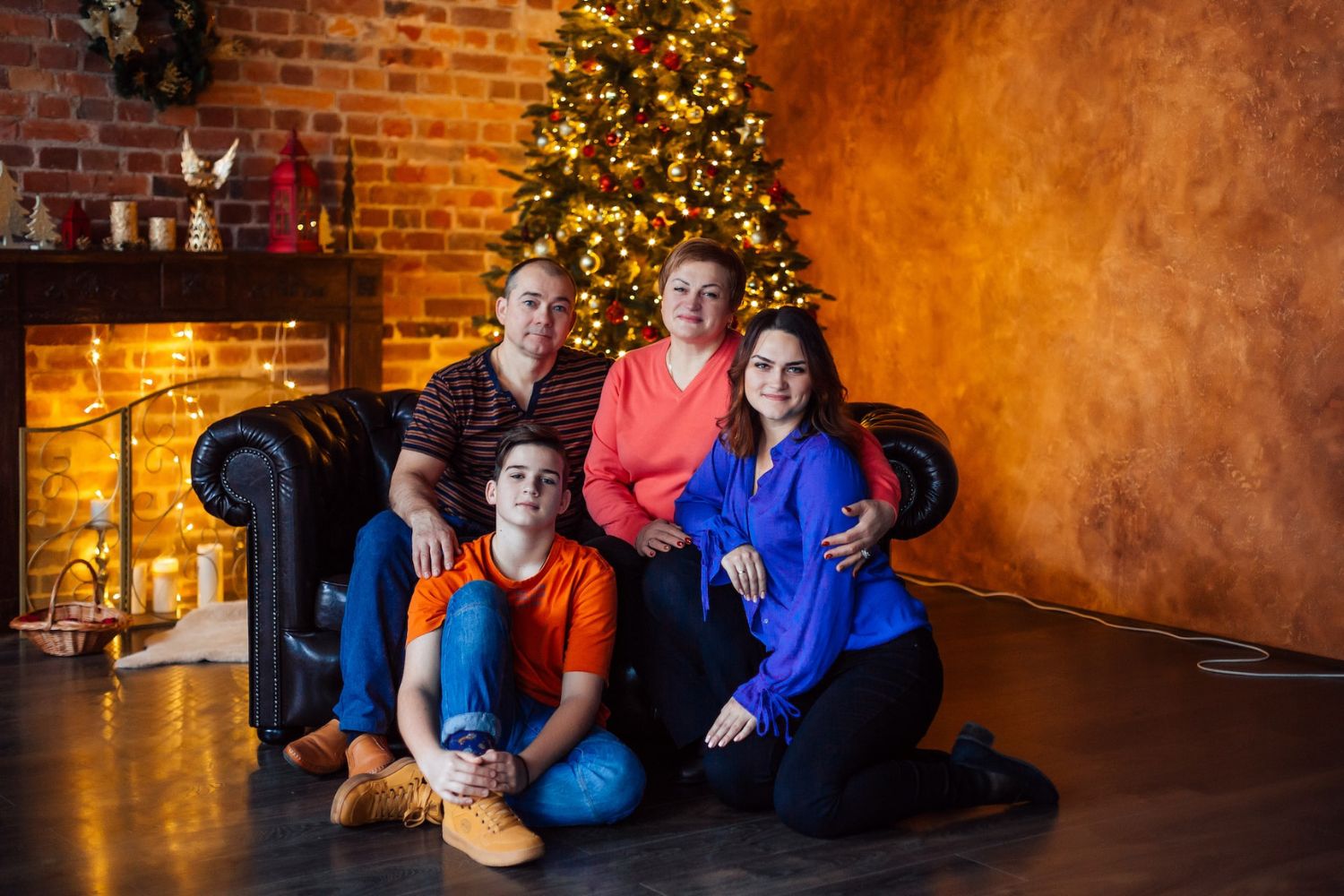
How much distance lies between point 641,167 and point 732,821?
265 cm

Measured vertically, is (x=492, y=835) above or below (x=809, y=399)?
below

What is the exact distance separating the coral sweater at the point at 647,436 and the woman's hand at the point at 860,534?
0.50 m

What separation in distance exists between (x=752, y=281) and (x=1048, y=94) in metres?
1.28

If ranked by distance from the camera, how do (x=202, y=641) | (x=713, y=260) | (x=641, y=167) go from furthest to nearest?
(x=641, y=167)
(x=202, y=641)
(x=713, y=260)

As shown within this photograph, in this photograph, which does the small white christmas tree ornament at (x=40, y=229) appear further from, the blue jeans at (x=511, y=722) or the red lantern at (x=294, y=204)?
the blue jeans at (x=511, y=722)

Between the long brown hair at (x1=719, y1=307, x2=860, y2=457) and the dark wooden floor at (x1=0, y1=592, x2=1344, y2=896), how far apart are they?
781 mm

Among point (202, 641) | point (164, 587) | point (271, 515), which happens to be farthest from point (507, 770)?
point (164, 587)

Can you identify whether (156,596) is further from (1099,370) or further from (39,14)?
(1099,370)

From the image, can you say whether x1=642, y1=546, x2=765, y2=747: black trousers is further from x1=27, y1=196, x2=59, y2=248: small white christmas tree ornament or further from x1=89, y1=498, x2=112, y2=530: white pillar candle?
x1=27, y1=196, x2=59, y2=248: small white christmas tree ornament

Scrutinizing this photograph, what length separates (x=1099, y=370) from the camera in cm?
496

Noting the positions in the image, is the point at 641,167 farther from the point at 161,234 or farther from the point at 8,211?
the point at 8,211

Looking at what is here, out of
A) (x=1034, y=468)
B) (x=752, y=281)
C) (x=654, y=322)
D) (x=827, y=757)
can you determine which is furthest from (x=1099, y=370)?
(x=827, y=757)

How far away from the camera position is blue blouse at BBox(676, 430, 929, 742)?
111 inches

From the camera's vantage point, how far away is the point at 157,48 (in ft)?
16.5
